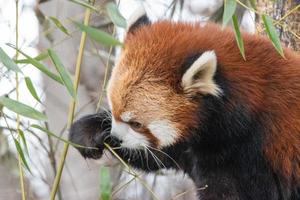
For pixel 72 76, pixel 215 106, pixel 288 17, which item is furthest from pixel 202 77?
pixel 72 76

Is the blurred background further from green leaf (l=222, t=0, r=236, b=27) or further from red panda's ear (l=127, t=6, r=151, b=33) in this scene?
green leaf (l=222, t=0, r=236, b=27)

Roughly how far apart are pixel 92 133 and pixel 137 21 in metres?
0.66

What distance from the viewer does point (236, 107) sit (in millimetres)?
3479

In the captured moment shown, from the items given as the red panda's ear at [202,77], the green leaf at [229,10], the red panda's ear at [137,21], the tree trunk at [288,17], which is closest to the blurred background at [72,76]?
the tree trunk at [288,17]

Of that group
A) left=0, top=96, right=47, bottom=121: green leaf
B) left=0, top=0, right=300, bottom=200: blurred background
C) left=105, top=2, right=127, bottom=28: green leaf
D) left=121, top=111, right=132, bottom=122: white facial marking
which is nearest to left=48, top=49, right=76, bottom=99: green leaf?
left=0, top=96, right=47, bottom=121: green leaf

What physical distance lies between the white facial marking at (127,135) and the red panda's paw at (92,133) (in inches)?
9.7

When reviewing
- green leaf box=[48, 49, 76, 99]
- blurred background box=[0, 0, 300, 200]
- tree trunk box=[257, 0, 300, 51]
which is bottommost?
blurred background box=[0, 0, 300, 200]

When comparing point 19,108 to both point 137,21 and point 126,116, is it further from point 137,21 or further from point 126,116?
point 137,21

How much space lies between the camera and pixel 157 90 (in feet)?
11.6

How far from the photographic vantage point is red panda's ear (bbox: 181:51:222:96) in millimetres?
3340

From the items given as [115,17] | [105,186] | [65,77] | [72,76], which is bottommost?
[72,76]

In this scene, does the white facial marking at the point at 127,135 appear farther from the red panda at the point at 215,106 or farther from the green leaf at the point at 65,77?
the green leaf at the point at 65,77

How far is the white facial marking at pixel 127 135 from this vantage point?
3.62m

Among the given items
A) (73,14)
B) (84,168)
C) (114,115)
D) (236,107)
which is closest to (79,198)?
(84,168)
